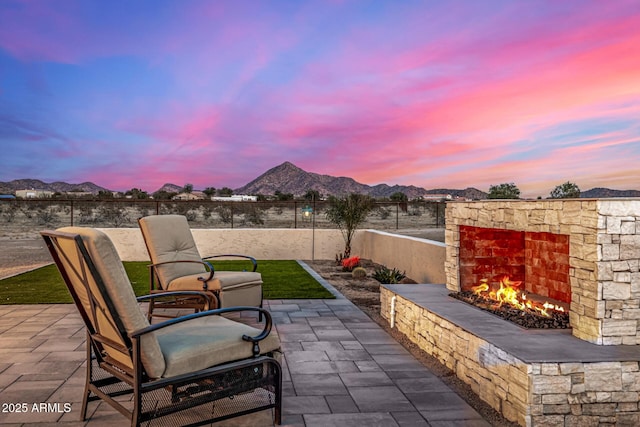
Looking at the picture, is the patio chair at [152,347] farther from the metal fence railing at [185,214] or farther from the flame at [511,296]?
the metal fence railing at [185,214]

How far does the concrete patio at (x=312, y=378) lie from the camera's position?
114 inches

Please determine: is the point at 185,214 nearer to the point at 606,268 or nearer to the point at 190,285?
the point at 190,285

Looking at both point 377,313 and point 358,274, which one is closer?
point 377,313

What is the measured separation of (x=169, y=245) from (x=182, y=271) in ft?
1.12

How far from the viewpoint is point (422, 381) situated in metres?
3.56

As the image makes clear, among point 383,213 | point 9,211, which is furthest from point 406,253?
point 9,211

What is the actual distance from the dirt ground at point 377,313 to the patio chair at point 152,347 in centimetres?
131

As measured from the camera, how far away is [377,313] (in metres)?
5.98

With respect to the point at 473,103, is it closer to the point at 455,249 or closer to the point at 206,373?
the point at 455,249

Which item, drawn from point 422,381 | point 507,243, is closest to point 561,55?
point 507,243

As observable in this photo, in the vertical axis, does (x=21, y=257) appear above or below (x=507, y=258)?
below

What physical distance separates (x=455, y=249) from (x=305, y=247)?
7619mm

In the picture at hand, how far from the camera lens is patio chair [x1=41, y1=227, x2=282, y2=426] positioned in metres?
2.30

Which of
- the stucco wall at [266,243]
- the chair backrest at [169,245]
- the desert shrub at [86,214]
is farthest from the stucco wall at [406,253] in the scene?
the desert shrub at [86,214]
